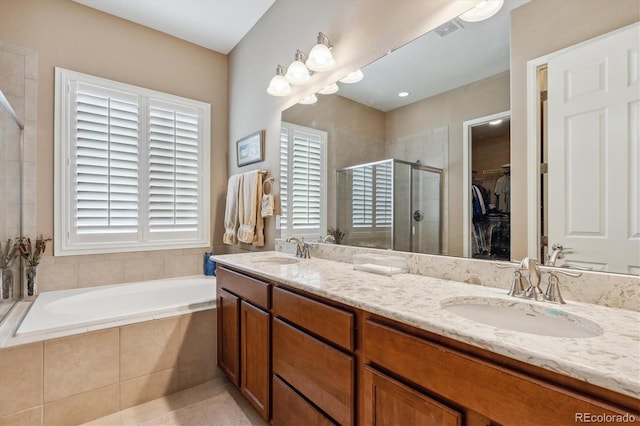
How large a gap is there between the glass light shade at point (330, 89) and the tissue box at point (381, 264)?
1098mm

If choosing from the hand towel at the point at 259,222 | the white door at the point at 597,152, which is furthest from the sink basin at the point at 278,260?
the white door at the point at 597,152

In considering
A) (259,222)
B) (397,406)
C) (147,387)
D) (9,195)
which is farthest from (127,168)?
(397,406)

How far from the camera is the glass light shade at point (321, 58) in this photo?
1.94 meters

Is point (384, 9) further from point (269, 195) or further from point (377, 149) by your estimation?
point (269, 195)

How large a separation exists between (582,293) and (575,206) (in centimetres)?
29

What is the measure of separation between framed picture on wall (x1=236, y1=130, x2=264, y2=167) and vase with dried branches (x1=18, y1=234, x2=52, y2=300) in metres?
1.73

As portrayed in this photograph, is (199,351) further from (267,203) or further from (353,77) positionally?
(353,77)

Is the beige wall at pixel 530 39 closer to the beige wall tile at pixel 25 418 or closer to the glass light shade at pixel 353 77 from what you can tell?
the glass light shade at pixel 353 77

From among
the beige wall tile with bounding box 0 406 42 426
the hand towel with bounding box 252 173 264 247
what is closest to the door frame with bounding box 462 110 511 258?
the hand towel with bounding box 252 173 264 247

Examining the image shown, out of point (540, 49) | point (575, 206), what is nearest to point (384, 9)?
point (540, 49)

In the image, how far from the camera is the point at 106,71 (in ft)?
8.85

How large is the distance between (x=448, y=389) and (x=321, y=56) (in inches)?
73.6

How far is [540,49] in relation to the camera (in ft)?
3.77

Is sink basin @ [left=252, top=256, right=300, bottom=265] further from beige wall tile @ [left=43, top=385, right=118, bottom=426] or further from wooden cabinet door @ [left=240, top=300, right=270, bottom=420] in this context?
beige wall tile @ [left=43, top=385, right=118, bottom=426]
